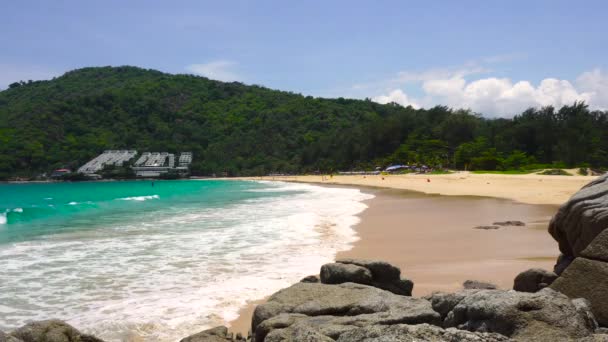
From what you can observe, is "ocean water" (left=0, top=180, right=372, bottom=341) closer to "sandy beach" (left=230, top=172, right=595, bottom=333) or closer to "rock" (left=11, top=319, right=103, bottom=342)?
"sandy beach" (left=230, top=172, right=595, bottom=333)

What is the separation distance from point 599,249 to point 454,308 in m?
1.67

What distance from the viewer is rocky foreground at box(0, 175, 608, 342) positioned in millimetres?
3572

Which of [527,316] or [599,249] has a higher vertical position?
[599,249]

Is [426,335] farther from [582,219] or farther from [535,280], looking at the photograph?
[535,280]

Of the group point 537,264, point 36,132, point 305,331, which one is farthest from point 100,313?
point 36,132

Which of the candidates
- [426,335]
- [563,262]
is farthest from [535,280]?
[426,335]

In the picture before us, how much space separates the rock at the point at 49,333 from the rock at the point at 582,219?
19.0 ft

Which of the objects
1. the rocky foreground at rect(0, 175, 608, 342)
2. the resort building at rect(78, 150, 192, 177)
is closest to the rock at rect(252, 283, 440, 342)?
the rocky foreground at rect(0, 175, 608, 342)

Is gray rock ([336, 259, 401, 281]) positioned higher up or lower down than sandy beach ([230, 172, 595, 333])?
higher up

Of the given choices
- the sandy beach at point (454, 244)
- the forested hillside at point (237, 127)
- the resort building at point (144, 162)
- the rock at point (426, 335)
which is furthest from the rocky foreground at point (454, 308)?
the resort building at point (144, 162)

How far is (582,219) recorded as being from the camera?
5828 mm

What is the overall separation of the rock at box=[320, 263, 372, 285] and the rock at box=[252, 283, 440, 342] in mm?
597

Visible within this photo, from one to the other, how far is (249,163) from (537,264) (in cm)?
12214

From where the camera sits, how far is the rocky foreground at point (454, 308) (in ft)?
11.7
